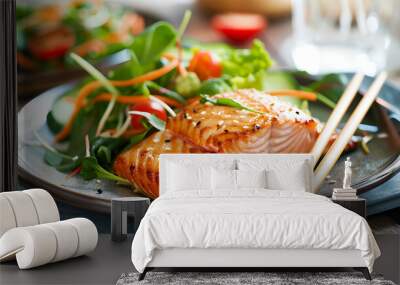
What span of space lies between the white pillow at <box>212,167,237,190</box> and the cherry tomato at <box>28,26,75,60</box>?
1.86m

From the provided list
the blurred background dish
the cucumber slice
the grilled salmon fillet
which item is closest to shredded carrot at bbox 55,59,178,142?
the cucumber slice

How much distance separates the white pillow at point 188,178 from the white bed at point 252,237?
3.00 feet

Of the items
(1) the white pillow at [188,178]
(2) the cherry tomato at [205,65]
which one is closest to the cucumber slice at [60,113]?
(2) the cherry tomato at [205,65]

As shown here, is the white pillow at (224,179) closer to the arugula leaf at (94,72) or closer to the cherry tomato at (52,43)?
the arugula leaf at (94,72)

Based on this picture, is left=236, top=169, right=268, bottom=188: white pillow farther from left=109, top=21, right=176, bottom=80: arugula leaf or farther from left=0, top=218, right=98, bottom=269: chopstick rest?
left=109, top=21, right=176, bottom=80: arugula leaf

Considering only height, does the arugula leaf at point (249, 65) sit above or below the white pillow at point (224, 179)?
above

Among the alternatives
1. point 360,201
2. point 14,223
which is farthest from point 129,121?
point 360,201

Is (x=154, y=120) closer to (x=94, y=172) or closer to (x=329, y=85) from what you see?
(x=94, y=172)

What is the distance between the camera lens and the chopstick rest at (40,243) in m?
4.79

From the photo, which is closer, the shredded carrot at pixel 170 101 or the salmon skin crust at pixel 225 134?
the salmon skin crust at pixel 225 134

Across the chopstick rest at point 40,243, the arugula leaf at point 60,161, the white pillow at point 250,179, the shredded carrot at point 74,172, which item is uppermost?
the white pillow at point 250,179

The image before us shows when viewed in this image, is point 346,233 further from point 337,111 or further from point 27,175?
point 27,175

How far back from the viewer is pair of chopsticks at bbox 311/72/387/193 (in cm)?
612

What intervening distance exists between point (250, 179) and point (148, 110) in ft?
3.90
